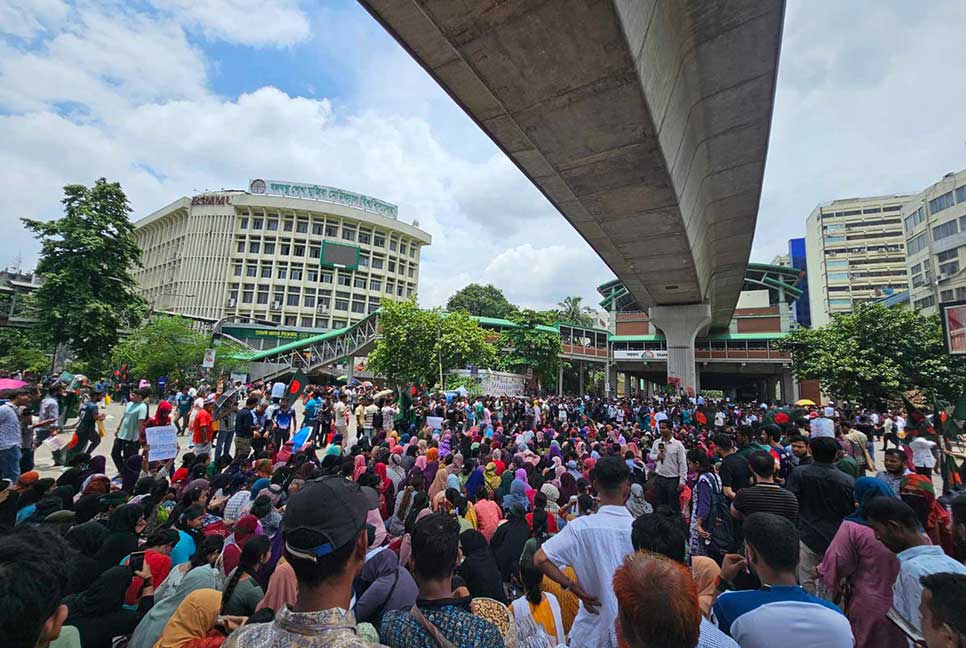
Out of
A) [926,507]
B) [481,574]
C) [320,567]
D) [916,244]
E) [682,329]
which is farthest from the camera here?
[916,244]

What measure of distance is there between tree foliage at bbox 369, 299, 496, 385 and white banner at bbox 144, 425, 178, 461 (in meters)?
18.7

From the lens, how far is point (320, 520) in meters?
1.33

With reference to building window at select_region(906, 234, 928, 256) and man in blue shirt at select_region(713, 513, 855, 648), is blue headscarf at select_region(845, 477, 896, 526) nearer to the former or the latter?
man in blue shirt at select_region(713, 513, 855, 648)

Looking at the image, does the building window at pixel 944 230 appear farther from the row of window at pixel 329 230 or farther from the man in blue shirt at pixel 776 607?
the row of window at pixel 329 230

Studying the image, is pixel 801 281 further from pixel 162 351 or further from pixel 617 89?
pixel 162 351

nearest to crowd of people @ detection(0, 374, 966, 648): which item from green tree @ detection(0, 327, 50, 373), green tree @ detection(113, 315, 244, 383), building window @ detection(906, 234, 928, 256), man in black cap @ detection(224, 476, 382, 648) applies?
man in black cap @ detection(224, 476, 382, 648)

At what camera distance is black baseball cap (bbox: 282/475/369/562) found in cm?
130

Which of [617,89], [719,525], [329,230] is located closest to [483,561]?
[719,525]

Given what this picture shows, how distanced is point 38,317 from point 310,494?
95.2 ft

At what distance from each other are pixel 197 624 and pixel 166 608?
0.39m

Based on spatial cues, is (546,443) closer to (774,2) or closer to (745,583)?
(745,583)

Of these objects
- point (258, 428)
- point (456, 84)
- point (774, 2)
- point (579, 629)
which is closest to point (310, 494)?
point (579, 629)

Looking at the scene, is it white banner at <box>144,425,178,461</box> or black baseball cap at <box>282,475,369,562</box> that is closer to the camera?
black baseball cap at <box>282,475,369,562</box>

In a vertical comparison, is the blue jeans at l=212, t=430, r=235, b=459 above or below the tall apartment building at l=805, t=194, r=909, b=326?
below
